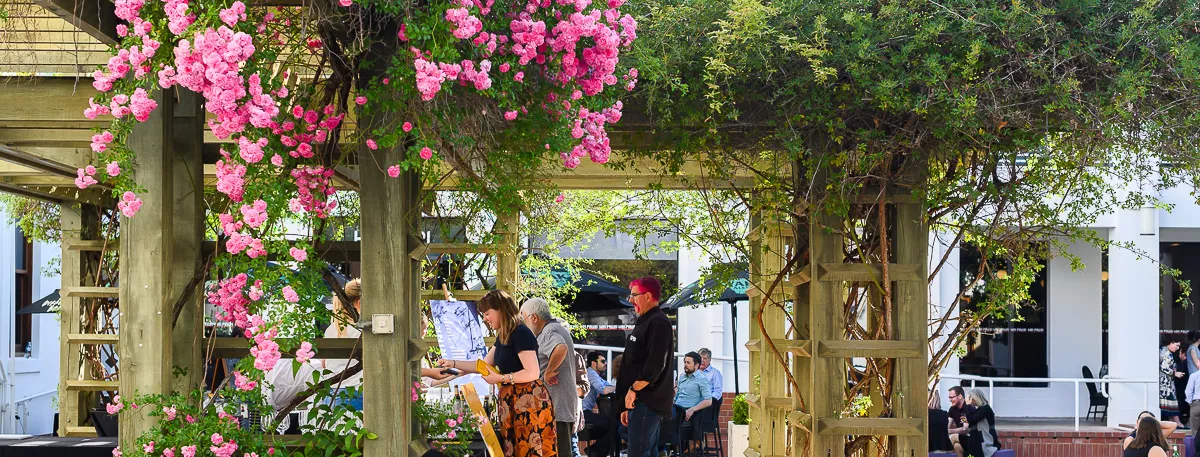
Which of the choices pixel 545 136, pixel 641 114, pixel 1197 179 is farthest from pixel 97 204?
pixel 1197 179

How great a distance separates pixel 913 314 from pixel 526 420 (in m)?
2.14

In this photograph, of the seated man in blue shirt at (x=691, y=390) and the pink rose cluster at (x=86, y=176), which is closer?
the pink rose cluster at (x=86, y=176)

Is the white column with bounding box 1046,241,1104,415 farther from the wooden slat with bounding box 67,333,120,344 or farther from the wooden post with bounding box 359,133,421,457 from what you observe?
the wooden post with bounding box 359,133,421,457

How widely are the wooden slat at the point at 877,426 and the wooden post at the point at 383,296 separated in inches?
90.0

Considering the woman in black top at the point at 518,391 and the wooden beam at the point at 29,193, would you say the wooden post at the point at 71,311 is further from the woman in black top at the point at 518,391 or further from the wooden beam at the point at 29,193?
the woman in black top at the point at 518,391

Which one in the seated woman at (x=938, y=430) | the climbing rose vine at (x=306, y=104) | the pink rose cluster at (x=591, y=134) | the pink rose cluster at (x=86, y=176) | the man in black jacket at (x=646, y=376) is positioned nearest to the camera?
the climbing rose vine at (x=306, y=104)

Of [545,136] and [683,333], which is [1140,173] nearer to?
[545,136]

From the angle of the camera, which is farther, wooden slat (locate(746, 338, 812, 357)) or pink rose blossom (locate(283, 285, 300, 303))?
wooden slat (locate(746, 338, 812, 357))

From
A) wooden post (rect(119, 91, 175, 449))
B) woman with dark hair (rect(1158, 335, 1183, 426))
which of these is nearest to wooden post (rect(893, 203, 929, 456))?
wooden post (rect(119, 91, 175, 449))

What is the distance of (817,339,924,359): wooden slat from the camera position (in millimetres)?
5645

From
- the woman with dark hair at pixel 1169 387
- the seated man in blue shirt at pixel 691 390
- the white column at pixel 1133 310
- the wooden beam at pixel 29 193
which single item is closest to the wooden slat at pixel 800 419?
the seated man in blue shirt at pixel 691 390

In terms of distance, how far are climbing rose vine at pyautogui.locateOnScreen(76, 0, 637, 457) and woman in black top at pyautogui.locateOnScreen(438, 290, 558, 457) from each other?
66.0 inches

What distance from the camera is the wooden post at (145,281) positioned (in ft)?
14.4

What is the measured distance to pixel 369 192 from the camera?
4391 mm
